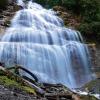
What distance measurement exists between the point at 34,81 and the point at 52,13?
10333 mm

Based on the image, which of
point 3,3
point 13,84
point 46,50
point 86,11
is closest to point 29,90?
point 13,84

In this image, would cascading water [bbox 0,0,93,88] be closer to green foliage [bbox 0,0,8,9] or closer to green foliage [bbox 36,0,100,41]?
green foliage [bbox 0,0,8,9]

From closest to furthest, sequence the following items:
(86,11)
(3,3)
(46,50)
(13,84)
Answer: (13,84)
(46,50)
(3,3)
(86,11)

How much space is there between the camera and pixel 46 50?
17922 millimetres

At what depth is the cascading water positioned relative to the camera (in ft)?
56.6

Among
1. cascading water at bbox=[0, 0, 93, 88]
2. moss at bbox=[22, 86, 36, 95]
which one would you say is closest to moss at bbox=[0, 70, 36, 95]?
moss at bbox=[22, 86, 36, 95]

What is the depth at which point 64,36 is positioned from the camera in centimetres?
1942

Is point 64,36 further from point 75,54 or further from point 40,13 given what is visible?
point 40,13

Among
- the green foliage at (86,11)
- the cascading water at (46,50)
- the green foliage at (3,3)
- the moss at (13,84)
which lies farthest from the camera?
the green foliage at (86,11)

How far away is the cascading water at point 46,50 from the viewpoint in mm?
17250

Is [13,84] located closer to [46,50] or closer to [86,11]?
[46,50]

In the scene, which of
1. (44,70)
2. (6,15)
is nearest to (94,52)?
(44,70)

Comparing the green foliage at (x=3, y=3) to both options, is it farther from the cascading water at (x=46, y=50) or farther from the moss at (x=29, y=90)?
the moss at (x=29, y=90)

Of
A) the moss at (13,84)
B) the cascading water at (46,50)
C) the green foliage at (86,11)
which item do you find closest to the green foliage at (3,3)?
the cascading water at (46,50)
